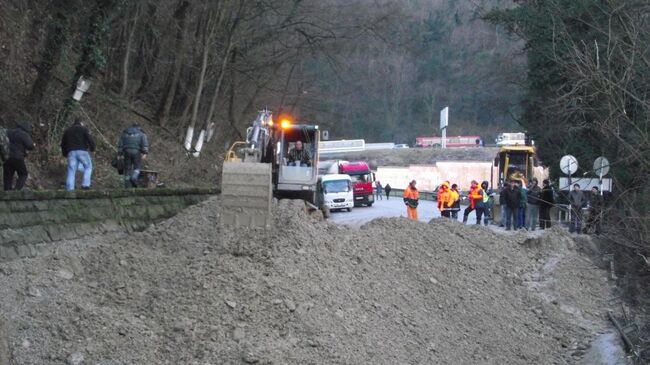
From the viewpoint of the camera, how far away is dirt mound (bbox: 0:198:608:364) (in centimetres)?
986

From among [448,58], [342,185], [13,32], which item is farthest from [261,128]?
[448,58]

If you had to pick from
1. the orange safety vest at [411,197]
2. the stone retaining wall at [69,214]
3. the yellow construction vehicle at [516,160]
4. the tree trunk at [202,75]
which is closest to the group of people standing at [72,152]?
the stone retaining wall at [69,214]

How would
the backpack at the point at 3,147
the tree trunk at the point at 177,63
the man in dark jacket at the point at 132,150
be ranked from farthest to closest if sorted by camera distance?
the tree trunk at the point at 177,63 < the man in dark jacket at the point at 132,150 < the backpack at the point at 3,147

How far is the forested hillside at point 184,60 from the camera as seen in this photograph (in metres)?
18.9

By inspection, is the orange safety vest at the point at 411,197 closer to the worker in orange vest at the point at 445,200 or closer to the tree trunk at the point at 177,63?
the worker in orange vest at the point at 445,200

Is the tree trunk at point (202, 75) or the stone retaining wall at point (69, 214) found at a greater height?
the tree trunk at point (202, 75)

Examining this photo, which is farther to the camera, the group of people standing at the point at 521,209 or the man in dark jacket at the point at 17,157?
the group of people standing at the point at 521,209

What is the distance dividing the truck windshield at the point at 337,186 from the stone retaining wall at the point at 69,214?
27.4 meters

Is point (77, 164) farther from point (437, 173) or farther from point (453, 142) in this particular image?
point (453, 142)

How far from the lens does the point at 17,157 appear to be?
14.4 m

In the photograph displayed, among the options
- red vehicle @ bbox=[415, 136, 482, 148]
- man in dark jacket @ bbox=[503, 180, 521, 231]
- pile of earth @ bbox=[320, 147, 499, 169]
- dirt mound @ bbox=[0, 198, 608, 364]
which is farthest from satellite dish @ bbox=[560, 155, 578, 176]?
red vehicle @ bbox=[415, 136, 482, 148]

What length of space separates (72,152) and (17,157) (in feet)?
4.09

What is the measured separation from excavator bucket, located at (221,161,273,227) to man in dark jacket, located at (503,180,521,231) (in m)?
13.7

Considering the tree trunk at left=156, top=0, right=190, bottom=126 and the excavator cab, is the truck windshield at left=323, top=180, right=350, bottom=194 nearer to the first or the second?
the tree trunk at left=156, top=0, right=190, bottom=126
